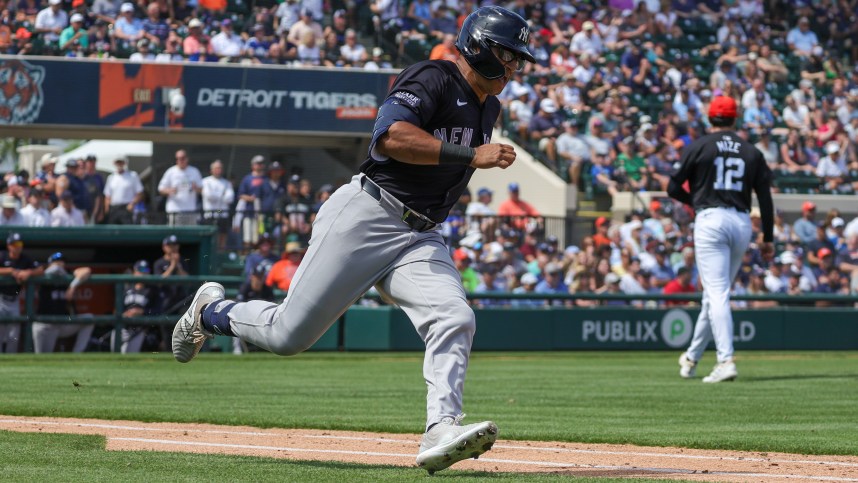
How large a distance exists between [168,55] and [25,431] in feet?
50.2

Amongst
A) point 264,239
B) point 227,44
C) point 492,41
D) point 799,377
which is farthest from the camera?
point 227,44

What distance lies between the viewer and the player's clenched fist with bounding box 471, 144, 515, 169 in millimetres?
5418

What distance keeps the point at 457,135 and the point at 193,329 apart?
1635mm

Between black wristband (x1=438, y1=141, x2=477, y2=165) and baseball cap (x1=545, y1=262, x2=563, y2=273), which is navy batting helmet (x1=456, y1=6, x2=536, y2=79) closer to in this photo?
black wristband (x1=438, y1=141, x2=477, y2=165)

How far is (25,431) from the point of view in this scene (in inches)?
282

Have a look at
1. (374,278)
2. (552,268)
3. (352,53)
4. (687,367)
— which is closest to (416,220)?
(374,278)

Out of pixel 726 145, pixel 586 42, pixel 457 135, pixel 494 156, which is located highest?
pixel 586 42

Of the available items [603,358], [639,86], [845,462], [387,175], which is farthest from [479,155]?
[639,86]

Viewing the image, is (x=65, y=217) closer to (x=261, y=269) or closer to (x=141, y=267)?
(x=141, y=267)

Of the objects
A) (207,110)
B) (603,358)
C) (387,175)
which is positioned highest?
(207,110)

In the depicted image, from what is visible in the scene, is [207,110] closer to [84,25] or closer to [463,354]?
[84,25]

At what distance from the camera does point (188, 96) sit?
21.8 m

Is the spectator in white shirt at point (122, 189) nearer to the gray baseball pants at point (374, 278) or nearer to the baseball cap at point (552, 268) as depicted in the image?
the baseball cap at point (552, 268)

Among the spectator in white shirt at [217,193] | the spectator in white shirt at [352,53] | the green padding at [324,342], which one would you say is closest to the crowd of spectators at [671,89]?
the spectator in white shirt at [352,53]
